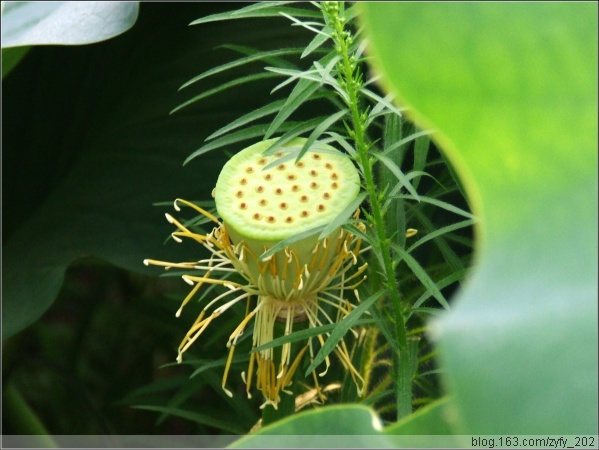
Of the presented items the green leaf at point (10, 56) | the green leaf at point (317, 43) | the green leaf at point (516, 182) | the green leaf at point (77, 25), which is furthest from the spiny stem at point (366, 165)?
the green leaf at point (10, 56)

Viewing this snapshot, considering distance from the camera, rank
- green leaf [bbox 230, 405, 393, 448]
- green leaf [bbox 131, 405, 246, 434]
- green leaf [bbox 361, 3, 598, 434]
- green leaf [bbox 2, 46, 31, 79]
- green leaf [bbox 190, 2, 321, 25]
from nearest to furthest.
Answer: green leaf [bbox 361, 3, 598, 434] < green leaf [bbox 230, 405, 393, 448] < green leaf [bbox 190, 2, 321, 25] < green leaf [bbox 131, 405, 246, 434] < green leaf [bbox 2, 46, 31, 79]

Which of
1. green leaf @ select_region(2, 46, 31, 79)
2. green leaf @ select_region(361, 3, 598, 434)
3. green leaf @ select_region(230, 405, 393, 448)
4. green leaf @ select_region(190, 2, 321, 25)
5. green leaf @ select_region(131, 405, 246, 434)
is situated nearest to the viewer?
green leaf @ select_region(361, 3, 598, 434)

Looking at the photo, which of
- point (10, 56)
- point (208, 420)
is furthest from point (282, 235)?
point (10, 56)

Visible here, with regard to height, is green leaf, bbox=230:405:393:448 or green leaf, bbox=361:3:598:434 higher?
green leaf, bbox=361:3:598:434

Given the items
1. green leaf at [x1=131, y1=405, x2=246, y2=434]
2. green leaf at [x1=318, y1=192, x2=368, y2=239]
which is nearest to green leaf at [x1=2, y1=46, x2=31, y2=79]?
green leaf at [x1=131, y1=405, x2=246, y2=434]

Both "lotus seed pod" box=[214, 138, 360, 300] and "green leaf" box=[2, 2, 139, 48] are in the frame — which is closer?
"lotus seed pod" box=[214, 138, 360, 300]

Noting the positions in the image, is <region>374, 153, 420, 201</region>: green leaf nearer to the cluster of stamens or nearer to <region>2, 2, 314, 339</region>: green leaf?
the cluster of stamens
